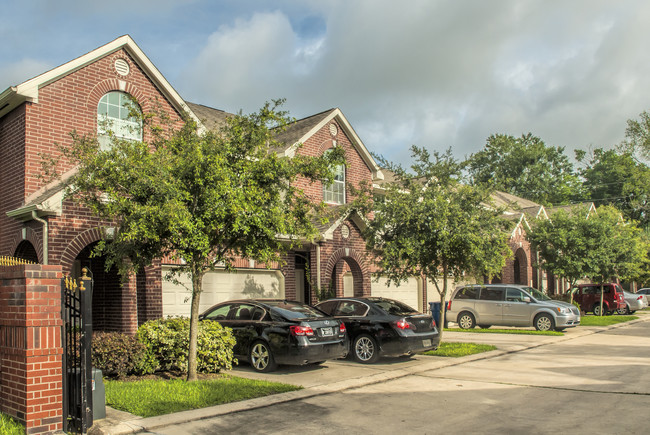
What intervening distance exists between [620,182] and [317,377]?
6463 centimetres

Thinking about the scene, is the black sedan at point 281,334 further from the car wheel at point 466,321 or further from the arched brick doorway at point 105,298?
the car wheel at point 466,321

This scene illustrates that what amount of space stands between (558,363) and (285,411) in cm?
742

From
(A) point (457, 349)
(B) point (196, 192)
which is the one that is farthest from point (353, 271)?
(B) point (196, 192)

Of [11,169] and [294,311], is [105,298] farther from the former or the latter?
[294,311]

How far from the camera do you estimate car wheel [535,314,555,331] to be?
803 inches

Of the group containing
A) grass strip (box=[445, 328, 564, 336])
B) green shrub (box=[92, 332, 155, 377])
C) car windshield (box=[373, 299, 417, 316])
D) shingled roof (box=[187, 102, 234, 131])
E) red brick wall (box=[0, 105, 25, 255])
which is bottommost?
grass strip (box=[445, 328, 564, 336])

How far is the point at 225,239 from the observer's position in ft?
33.2

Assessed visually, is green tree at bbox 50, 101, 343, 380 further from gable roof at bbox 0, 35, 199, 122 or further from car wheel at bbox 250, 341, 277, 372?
gable roof at bbox 0, 35, 199, 122

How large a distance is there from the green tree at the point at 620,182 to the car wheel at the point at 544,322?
106ft

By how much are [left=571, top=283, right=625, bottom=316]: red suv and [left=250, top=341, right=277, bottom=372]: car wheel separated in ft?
75.8

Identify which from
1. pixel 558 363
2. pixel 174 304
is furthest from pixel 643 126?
pixel 174 304

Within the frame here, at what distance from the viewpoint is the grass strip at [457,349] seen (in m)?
14.2

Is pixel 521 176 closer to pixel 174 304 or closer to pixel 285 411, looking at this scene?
pixel 174 304

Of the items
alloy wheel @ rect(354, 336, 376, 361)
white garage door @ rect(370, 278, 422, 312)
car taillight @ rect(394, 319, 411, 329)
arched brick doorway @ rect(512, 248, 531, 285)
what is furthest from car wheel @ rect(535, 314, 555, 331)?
arched brick doorway @ rect(512, 248, 531, 285)
